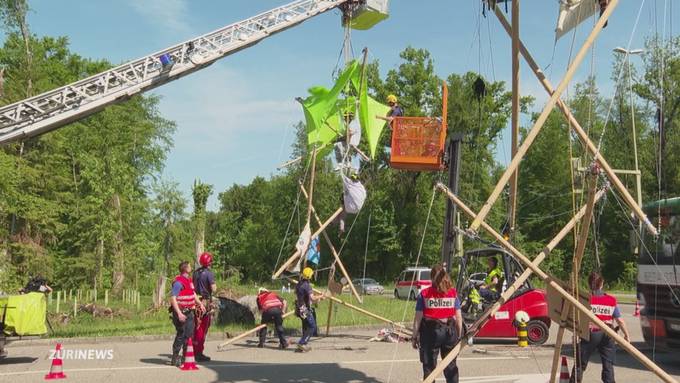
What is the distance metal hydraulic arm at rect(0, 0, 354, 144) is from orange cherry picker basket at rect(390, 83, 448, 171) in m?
9.25

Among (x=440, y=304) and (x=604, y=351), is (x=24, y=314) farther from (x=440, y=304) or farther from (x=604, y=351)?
(x=604, y=351)

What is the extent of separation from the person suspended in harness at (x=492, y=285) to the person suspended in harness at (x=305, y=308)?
3487 millimetres

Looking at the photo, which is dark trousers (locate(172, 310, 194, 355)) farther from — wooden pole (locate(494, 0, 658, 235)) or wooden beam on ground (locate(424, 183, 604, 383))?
wooden pole (locate(494, 0, 658, 235))

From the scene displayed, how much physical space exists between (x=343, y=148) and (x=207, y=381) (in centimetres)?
659

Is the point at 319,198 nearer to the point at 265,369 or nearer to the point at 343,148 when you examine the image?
the point at 343,148

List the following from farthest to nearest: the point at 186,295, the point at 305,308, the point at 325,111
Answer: the point at 325,111, the point at 305,308, the point at 186,295

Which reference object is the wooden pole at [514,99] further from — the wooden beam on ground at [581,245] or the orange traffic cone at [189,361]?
the orange traffic cone at [189,361]

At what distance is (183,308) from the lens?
10.3m

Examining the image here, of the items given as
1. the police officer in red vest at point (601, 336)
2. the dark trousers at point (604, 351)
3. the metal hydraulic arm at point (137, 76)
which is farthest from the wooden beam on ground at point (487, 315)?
the metal hydraulic arm at point (137, 76)

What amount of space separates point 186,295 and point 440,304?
462 centimetres

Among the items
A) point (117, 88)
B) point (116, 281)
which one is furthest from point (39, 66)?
point (117, 88)

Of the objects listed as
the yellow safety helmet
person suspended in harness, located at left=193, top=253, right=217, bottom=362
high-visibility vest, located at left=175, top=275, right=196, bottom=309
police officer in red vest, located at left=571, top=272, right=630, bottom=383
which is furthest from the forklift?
high-visibility vest, located at left=175, top=275, right=196, bottom=309

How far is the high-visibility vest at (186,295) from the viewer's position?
10.3m

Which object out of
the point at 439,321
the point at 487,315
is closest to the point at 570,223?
the point at 487,315
